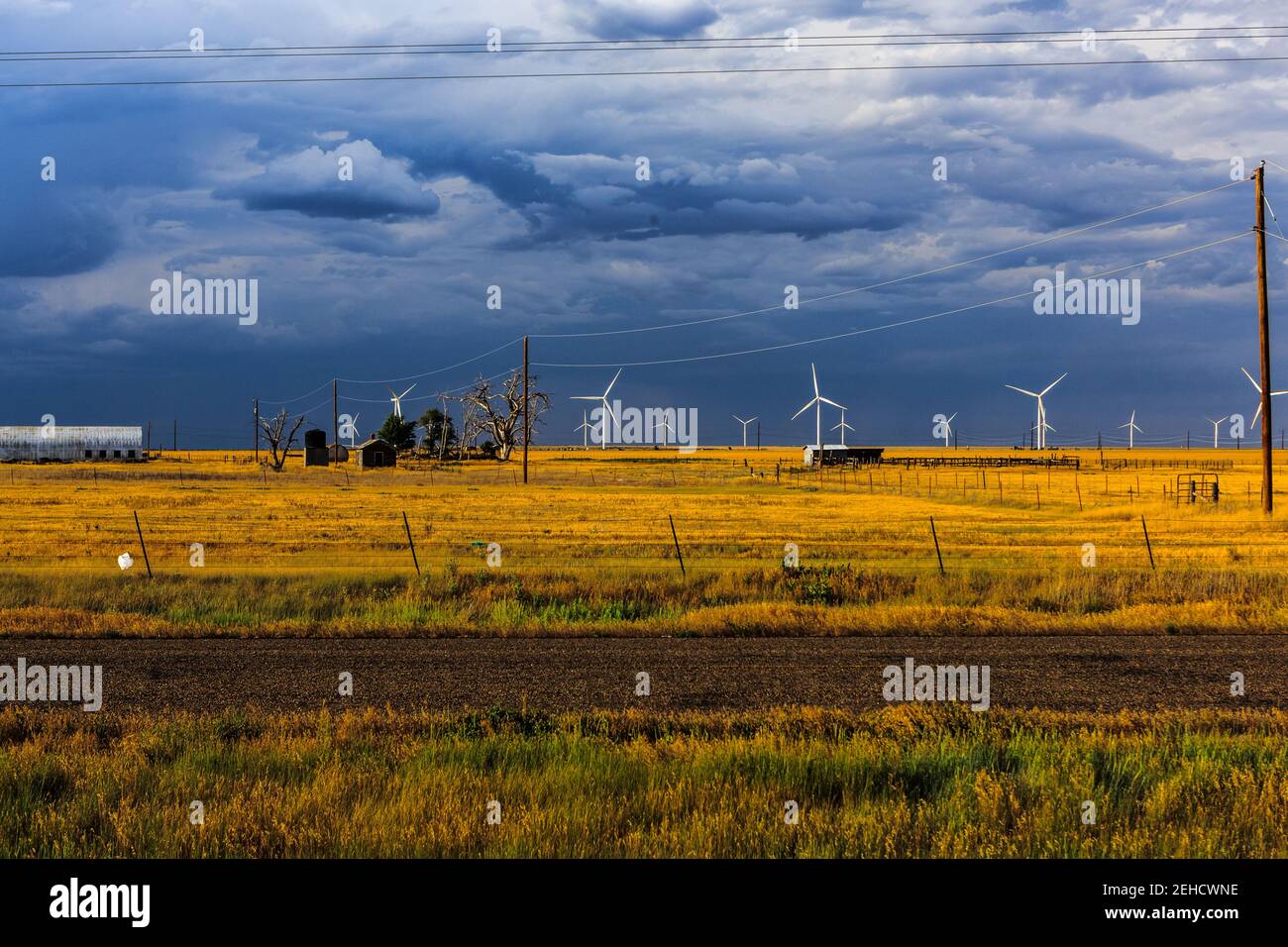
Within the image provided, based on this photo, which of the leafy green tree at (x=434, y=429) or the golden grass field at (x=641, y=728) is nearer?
the golden grass field at (x=641, y=728)

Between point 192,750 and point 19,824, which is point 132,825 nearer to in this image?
point 19,824

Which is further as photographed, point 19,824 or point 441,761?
point 441,761

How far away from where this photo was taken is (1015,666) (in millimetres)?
14594

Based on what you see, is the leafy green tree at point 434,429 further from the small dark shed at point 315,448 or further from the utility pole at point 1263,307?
the utility pole at point 1263,307

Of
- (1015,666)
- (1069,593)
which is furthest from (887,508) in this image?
(1015,666)

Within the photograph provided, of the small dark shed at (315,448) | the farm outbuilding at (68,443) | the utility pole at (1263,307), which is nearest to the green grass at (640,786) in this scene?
the utility pole at (1263,307)

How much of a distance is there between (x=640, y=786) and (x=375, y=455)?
12122 centimetres

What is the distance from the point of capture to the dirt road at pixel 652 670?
490 inches

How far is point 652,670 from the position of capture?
14.4 m

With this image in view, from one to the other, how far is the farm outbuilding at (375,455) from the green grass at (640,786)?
116 meters

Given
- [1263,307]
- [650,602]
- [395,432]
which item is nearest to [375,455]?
[395,432]

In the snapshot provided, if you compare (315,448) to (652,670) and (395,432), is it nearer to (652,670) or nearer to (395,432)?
(395,432)

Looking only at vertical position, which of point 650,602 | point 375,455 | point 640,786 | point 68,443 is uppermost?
point 68,443
